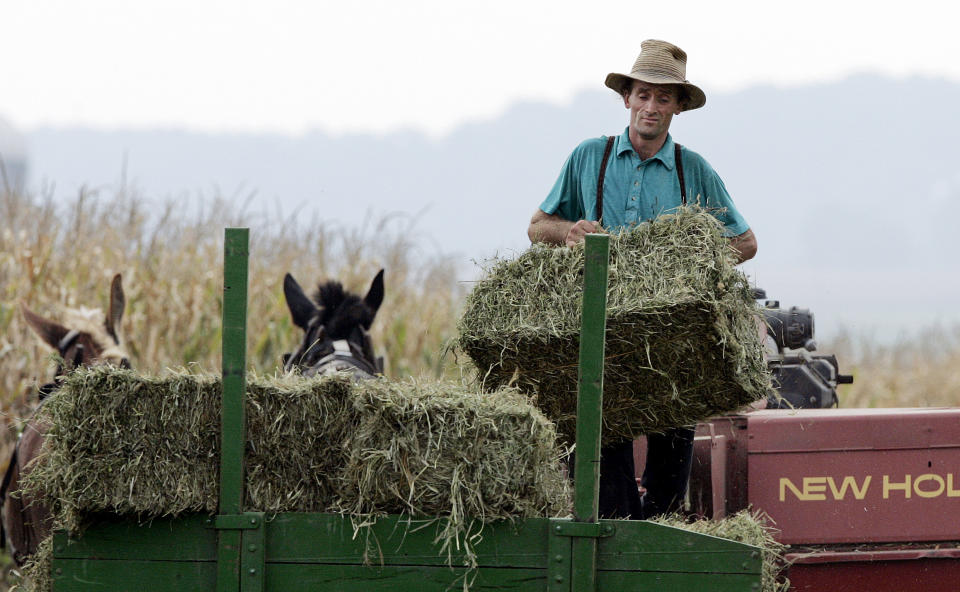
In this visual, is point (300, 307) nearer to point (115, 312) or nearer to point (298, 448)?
point (115, 312)

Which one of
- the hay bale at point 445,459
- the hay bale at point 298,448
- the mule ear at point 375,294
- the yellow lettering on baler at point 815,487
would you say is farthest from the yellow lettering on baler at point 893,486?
the mule ear at point 375,294

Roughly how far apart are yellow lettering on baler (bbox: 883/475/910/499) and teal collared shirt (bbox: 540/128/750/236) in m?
1.25

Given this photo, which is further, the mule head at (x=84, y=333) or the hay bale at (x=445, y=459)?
the mule head at (x=84, y=333)

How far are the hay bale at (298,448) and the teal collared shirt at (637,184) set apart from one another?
4.53 ft

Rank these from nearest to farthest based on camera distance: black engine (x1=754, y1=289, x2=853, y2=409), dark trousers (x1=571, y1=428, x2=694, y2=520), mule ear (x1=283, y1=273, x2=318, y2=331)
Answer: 1. dark trousers (x1=571, y1=428, x2=694, y2=520)
2. black engine (x1=754, y1=289, x2=853, y2=409)
3. mule ear (x1=283, y1=273, x2=318, y2=331)

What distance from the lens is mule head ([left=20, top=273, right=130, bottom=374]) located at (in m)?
5.73

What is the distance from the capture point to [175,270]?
916cm

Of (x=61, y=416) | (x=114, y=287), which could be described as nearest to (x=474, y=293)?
(x=61, y=416)

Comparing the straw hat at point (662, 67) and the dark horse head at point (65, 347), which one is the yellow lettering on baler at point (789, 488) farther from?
the dark horse head at point (65, 347)

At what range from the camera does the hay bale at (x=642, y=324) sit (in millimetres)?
3498

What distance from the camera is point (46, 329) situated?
5898 mm

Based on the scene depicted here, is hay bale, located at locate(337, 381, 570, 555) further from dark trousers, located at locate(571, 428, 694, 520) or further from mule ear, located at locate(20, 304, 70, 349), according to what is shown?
mule ear, located at locate(20, 304, 70, 349)

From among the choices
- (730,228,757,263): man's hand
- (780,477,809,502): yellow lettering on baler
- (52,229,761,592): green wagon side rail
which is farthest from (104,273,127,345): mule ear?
(780,477,809,502): yellow lettering on baler

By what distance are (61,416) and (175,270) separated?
618cm
